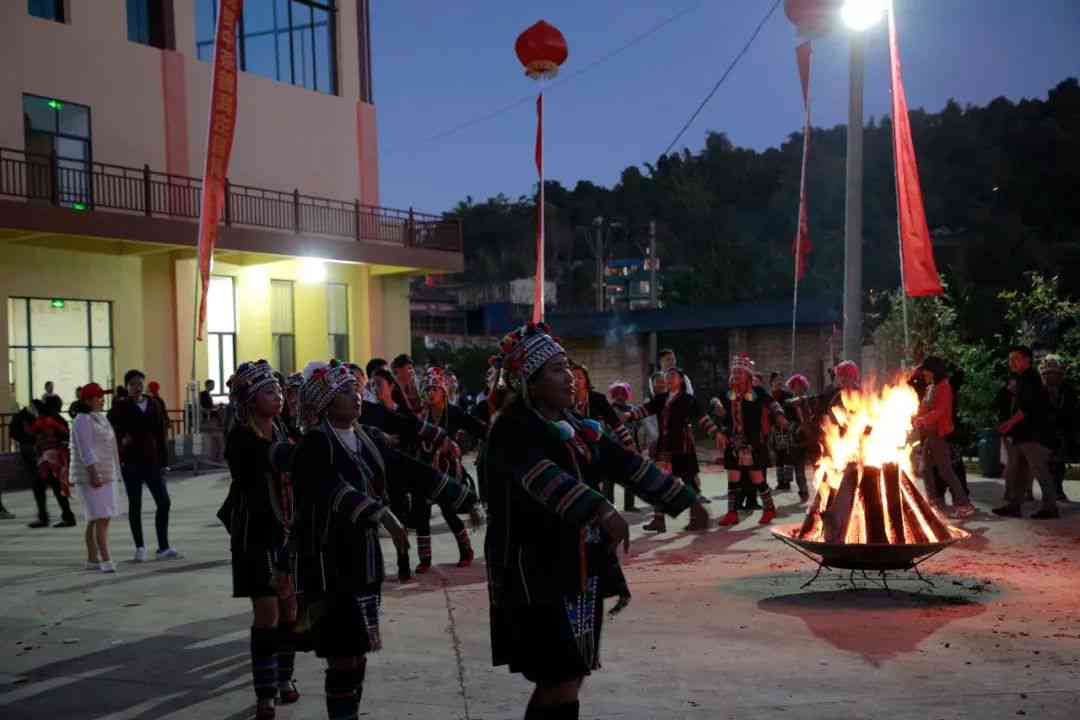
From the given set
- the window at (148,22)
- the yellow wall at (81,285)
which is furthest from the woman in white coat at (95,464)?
the window at (148,22)

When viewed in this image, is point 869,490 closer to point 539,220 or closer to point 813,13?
point 539,220

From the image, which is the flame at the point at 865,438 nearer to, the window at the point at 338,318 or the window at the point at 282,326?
the window at the point at 282,326

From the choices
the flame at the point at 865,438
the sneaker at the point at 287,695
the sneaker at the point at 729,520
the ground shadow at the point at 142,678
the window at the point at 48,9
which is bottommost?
the sneaker at the point at 729,520

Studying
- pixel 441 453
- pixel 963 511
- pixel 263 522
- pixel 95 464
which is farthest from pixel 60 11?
pixel 263 522

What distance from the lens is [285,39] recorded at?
32469 mm

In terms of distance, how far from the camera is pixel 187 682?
7168 millimetres

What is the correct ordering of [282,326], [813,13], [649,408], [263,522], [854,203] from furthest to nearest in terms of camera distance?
[282,326] < [854,203] < [813,13] < [649,408] < [263,522]

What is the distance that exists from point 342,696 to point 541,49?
12.1m

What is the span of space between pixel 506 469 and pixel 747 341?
34.2 meters

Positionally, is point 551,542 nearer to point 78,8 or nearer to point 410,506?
point 410,506

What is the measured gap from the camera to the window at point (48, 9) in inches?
1016

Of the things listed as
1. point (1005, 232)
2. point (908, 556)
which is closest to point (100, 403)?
point (908, 556)

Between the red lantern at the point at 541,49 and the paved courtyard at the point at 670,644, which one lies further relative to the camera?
the red lantern at the point at 541,49

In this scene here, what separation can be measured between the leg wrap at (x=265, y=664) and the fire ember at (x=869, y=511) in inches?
175
